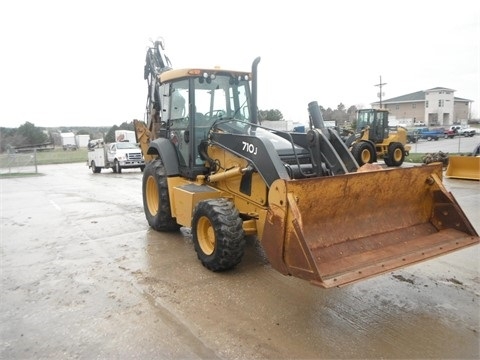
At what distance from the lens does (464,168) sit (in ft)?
44.9

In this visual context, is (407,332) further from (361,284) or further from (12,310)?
(12,310)

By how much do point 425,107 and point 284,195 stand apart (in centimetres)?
8053

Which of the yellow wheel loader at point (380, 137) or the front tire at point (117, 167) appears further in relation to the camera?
the front tire at point (117, 167)

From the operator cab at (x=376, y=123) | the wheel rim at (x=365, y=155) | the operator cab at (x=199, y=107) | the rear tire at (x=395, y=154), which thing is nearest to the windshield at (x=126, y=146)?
the wheel rim at (x=365, y=155)

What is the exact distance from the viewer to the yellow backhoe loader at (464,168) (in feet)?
43.7

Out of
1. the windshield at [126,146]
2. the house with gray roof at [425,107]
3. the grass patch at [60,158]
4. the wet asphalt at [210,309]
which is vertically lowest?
the wet asphalt at [210,309]

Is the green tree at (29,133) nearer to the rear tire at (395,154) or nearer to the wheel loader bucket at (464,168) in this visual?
the rear tire at (395,154)

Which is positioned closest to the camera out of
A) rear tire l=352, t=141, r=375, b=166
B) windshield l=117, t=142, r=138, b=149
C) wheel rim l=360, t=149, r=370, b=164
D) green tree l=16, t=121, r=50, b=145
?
rear tire l=352, t=141, r=375, b=166

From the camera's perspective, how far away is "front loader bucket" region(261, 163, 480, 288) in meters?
3.66

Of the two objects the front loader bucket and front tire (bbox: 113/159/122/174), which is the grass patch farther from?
the front loader bucket

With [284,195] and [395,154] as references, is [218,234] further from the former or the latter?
[395,154]

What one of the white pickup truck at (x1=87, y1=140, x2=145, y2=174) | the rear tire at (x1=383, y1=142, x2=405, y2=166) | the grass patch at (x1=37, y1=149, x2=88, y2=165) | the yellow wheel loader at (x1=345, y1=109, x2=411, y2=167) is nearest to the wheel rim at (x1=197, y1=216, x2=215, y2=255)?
the yellow wheel loader at (x1=345, y1=109, x2=411, y2=167)

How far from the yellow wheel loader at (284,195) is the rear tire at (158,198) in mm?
22

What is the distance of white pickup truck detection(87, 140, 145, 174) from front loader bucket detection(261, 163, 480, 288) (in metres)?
17.8
